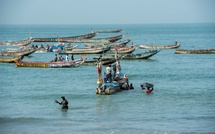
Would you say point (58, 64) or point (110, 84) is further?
point (58, 64)

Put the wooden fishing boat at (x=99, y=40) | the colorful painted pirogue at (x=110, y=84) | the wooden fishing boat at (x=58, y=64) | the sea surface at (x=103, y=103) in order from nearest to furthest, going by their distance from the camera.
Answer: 1. the sea surface at (x=103, y=103)
2. the colorful painted pirogue at (x=110, y=84)
3. the wooden fishing boat at (x=58, y=64)
4. the wooden fishing boat at (x=99, y=40)

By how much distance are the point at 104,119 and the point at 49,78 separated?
17.9m

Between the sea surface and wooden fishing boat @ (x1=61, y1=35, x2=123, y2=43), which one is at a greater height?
the sea surface

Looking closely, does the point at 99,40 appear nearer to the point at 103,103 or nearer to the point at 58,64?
the point at 58,64

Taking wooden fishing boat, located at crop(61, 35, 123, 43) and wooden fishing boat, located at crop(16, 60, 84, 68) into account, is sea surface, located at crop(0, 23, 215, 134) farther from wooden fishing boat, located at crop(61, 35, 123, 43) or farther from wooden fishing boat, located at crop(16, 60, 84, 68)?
wooden fishing boat, located at crop(61, 35, 123, 43)

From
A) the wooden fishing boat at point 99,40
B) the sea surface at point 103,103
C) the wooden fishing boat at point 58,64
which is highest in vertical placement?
the sea surface at point 103,103

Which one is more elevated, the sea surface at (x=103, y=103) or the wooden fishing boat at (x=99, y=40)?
the sea surface at (x=103, y=103)

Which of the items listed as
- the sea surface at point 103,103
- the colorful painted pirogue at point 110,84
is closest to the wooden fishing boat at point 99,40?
the sea surface at point 103,103

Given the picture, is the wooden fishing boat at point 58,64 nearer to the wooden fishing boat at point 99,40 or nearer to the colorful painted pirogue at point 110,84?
the colorful painted pirogue at point 110,84

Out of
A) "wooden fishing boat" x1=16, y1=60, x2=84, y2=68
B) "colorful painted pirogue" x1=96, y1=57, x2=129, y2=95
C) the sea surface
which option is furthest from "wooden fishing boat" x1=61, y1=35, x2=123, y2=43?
"colorful painted pirogue" x1=96, y1=57, x2=129, y2=95

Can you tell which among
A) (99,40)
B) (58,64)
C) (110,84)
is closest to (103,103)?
(110,84)

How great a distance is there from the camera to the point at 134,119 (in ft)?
80.8

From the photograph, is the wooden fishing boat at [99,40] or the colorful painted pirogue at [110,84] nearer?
the colorful painted pirogue at [110,84]

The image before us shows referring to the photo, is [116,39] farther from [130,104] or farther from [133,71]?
[130,104]
